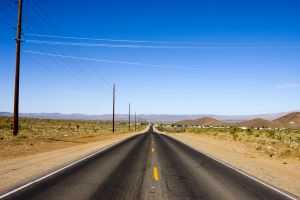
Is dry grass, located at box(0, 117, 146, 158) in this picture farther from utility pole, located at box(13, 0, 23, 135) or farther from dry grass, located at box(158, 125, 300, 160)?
dry grass, located at box(158, 125, 300, 160)

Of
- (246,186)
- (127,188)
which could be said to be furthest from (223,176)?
(127,188)

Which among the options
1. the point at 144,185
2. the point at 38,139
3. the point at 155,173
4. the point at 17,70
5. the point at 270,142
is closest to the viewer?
the point at 144,185

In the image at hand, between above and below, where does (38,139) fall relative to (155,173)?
above

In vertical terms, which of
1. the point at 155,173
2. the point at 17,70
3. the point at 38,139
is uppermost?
the point at 17,70

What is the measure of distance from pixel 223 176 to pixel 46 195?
278 inches

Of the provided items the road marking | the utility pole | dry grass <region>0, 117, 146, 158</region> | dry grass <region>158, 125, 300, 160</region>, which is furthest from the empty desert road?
the utility pole

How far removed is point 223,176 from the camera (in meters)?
13.1

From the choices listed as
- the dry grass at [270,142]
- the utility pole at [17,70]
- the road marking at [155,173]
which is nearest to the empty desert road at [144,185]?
the road marking at [155,173]

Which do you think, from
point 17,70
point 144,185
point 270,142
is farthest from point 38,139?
point 270,142

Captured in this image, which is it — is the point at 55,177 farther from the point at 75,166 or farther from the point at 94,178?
the point at 75,166

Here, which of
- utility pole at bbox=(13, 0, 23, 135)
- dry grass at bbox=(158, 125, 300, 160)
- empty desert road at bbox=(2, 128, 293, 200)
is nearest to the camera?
empty desert road at bbox=(2, 128, 293, 200)

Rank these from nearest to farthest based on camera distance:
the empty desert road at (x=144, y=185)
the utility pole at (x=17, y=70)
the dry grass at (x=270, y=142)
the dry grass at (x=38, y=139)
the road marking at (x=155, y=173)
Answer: the empty desert road at (x=144, y=185)
the road marking at (x=155, y=173)
the dry grass at (x=38, y=139)
the dry grass at (x=270, y=142)
the utility pole at (x=17, y=70)

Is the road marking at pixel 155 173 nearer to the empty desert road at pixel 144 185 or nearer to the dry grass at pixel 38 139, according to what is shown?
the empty desert road at pixel 144 185

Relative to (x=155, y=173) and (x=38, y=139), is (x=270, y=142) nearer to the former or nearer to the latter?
(x=38, y=139)
